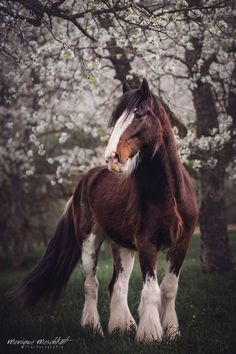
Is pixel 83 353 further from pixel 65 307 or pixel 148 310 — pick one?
pixel 65 307

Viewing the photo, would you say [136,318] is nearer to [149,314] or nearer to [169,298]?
[169,298]

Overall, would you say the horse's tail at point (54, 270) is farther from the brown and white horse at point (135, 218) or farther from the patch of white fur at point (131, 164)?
the patch of white fur at point (131, 164)

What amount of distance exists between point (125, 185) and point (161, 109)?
1100mm

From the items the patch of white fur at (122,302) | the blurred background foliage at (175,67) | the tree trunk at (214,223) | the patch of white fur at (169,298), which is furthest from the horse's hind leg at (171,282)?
the tree trunk at (214,223)

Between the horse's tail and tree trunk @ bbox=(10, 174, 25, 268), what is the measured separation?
961 centimetres

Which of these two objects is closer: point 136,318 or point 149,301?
point 149,301

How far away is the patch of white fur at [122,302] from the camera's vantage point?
5.93 meters

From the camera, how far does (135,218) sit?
17.2 ft

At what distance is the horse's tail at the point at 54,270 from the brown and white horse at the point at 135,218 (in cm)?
1

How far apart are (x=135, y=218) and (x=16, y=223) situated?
11.8 meters

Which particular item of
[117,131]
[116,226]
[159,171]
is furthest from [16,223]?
[117,131]

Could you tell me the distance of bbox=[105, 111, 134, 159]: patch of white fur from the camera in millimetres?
4406

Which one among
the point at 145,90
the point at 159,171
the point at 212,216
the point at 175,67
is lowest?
the point at 212,216

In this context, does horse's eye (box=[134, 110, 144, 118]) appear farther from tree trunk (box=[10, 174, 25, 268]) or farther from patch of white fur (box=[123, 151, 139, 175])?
tree trunk (box=[10, 174, 25, 268])
